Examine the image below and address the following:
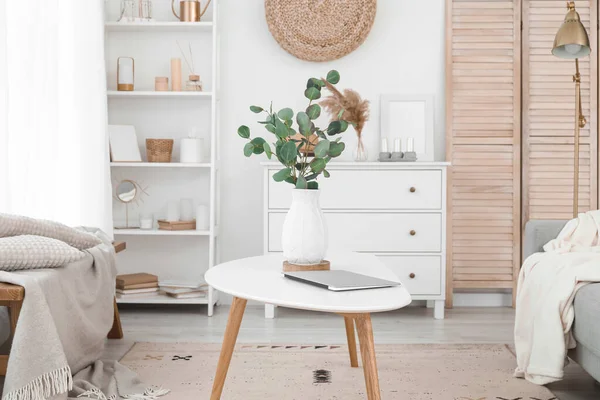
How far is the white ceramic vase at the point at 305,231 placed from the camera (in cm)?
221

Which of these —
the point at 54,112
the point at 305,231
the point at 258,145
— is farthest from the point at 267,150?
the point at 54,112

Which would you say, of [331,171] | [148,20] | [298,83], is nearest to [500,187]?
→ [331,171]

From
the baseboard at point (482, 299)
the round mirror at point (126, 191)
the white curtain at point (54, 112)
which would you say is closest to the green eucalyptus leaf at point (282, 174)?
the white curtain at point (54, 112)

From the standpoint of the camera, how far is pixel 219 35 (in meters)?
4.11

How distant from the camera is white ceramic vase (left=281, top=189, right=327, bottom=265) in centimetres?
221

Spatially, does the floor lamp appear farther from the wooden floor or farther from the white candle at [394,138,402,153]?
the white candle at [394,138,402,153]

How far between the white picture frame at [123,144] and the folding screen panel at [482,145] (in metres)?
1.86

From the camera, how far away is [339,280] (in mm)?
1938

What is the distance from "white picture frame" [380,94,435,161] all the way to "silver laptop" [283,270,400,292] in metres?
2.15

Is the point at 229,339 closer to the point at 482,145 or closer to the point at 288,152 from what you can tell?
the point at 288,152

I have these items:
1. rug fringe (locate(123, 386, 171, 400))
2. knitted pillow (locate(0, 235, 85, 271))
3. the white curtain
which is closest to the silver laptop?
rug fringe (locate(123, 386, 171, 400))

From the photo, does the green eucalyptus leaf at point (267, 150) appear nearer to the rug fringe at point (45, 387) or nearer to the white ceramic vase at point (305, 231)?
the white ceramic vase at point (305, 231)

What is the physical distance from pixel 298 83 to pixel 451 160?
1038 millimetres

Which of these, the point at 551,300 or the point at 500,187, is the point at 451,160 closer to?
the point at 500,187
